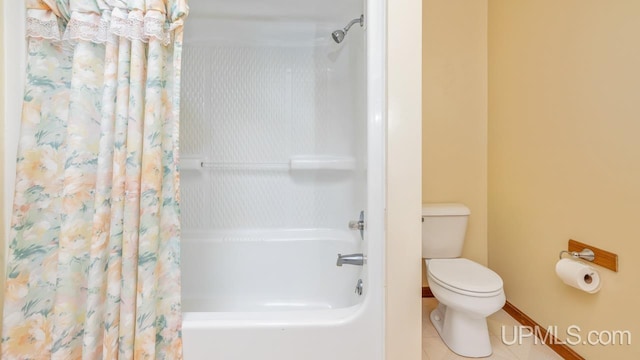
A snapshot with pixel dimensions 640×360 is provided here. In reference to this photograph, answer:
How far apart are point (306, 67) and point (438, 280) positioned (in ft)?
4.96

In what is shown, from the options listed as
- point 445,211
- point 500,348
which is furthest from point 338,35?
point 500,348

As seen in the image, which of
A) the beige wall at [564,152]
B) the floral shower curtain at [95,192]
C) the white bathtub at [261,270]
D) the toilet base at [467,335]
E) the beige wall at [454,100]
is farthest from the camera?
the beige wall at [454,100]

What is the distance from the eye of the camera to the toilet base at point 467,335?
1.49m

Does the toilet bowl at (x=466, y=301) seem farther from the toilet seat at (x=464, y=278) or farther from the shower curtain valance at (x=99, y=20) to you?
the shower curtain valance at (x=99, y=20)

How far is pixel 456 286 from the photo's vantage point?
1442 millimetres

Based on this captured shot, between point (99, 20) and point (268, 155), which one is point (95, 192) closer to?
point (99, 20)

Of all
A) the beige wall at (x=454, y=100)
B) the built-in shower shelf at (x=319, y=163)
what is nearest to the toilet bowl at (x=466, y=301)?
the beige wall at (x=454, y=100)

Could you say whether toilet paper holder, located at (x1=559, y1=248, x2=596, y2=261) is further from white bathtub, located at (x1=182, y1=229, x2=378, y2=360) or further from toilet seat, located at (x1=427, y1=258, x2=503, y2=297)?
white bathtub, located at (x1=182, y1=229, x2=378, y2=360)

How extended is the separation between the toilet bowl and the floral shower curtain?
4.02 ft

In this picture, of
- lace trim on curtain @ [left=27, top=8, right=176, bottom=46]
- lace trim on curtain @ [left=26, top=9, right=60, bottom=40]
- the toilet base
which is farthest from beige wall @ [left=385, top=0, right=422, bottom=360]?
lace trim on curtain @ [left=26, top=9, right=60, bottom=40]

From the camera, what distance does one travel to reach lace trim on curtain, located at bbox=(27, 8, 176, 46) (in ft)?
3.14

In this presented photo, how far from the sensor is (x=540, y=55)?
165 cm

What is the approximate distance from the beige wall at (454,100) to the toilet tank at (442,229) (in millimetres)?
229

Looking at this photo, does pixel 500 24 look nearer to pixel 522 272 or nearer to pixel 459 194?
pixel 459 194
